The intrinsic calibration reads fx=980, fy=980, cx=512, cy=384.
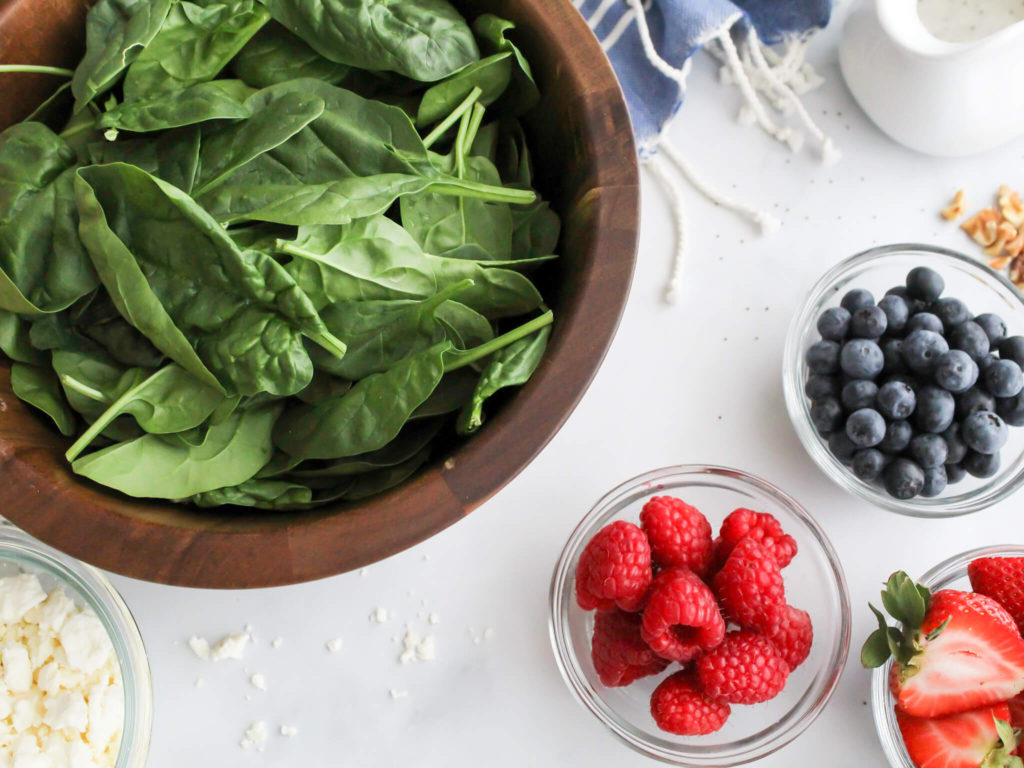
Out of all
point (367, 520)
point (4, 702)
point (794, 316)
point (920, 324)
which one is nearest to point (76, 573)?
point (4, 702)

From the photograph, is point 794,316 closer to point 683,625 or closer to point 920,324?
point 920,324

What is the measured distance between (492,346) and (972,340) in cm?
55

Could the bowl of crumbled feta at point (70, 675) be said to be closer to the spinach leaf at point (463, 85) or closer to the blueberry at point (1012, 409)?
the spinach leaf at point (463, 85)

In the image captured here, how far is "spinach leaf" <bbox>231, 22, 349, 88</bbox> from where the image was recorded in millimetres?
877

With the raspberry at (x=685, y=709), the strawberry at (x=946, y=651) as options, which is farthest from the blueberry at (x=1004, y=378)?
the raspberry at (x=685, y=709)

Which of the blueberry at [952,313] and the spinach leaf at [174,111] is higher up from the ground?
the spinach leaf at [174,111]

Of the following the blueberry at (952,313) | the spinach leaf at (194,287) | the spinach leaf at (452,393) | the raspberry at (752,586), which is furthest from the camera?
the blueberry at (952,313)

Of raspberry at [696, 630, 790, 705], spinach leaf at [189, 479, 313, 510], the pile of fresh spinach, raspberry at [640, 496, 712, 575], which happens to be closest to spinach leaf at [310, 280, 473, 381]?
the pile of fresh spinach

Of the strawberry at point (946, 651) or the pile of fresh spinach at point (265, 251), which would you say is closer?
the pile of fresh spinach at point (265, 251)

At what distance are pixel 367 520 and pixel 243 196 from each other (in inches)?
11.1

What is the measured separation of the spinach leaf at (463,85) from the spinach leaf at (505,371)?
8.6 inches

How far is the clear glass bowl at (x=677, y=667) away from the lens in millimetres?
1055

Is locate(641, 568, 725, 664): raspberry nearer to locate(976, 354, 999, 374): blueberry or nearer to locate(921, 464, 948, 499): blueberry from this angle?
locate(921, 464, 948, 499): blueberry

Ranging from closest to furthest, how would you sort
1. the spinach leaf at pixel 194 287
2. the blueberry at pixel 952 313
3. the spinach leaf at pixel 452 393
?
the spinach leaf at pixel 194 287
the spinach leaf at pixel 452 393
the blueberry at pixel 952 313
